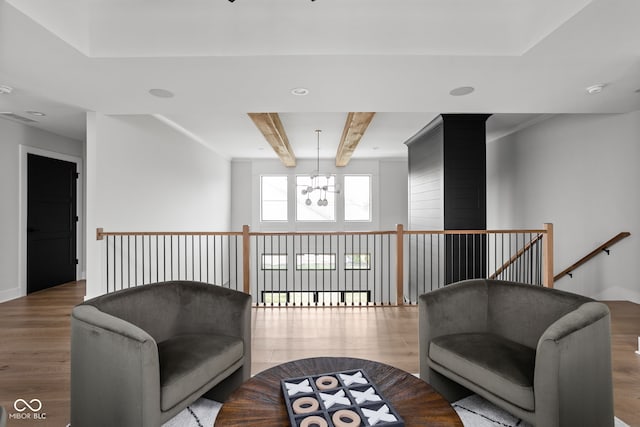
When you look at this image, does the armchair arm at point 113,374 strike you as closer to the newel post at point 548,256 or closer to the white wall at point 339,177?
the newel post at point 548,256

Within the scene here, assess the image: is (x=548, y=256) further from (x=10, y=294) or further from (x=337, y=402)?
(x=10, y=294)

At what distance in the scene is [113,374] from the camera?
147 cm

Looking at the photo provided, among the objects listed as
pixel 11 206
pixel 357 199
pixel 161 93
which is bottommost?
pixel 11 206

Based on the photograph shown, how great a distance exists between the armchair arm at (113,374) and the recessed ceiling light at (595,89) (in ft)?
14.3

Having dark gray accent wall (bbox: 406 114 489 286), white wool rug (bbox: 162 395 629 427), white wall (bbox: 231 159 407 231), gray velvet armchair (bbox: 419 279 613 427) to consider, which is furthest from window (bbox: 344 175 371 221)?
white wool rug (bbox: 162 395 629 427)

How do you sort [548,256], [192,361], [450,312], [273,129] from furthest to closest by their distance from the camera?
[273,129] < [548,256] < [450,312] < [192,361]

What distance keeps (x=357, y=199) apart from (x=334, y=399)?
307 inches

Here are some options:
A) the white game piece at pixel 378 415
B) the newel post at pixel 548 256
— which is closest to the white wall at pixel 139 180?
the white game piece at pixel 378 415

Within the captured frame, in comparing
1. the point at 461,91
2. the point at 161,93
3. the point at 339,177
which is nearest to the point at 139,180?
the point at 161,93

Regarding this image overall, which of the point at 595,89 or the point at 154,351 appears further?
the point at 595,89

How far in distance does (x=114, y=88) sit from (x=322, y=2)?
221 centimetres

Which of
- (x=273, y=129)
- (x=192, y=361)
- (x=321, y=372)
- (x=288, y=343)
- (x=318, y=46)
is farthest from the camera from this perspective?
(x=273, y=129)

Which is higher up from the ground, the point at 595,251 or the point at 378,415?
the point at 595,251

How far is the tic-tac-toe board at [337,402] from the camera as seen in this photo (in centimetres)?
117
